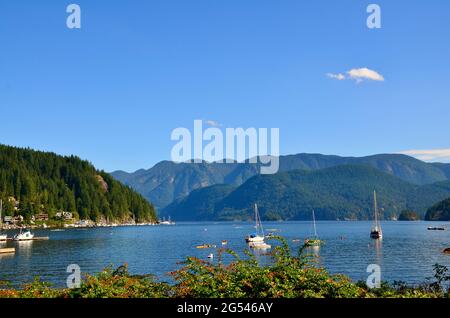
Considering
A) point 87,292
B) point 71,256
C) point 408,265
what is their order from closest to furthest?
point 87,292, point 408,265, point 71,256

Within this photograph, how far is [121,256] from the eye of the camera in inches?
3679
